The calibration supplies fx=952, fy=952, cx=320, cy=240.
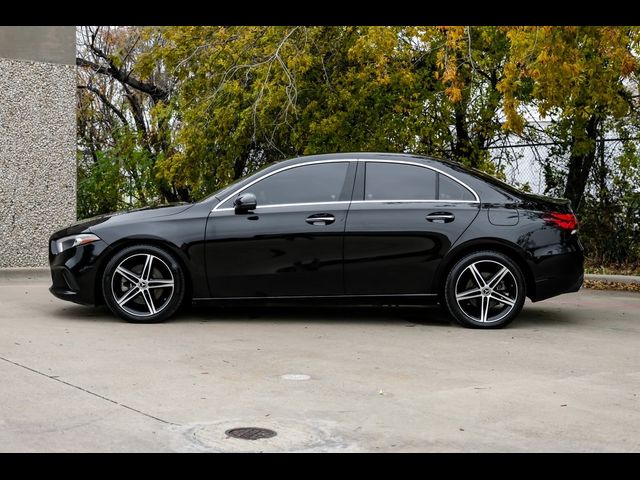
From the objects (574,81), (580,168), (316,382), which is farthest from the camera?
(580,168)

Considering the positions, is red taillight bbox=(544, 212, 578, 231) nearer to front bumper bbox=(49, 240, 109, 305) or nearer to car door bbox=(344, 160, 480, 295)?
car door bbox=(344, 160, 480, 295)

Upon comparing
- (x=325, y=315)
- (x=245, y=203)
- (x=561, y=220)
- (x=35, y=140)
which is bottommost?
(x=325, y=315)

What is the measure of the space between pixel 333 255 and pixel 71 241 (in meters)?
2.57

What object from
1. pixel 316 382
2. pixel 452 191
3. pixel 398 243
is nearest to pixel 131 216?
pixel 398 243

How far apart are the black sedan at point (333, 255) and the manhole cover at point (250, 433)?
383 cm

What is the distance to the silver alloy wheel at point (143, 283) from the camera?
9141 millimetres

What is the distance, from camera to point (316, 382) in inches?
261

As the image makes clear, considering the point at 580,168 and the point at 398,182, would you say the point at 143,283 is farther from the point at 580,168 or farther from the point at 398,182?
the point at 580,168

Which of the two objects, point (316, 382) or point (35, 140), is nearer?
point (316, 382)

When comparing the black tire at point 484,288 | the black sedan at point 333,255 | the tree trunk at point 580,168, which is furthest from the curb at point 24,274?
the tree trunk at point 580,168

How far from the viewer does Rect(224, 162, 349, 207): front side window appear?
9.29m

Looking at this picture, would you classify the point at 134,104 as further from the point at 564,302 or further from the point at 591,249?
the point at 564,302

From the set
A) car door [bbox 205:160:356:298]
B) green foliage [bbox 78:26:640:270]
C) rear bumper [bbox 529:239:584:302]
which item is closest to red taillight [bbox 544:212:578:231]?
rear bumper [bbox 529:239:584:302]

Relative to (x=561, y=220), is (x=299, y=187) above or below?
above
